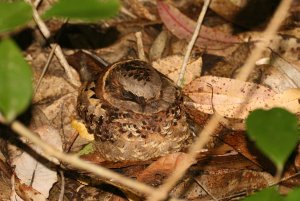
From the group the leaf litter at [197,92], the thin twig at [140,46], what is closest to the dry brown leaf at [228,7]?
the leaf litter at [197,92]

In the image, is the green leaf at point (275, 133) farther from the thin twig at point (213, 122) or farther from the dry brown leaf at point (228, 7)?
the dry brown leaf at point (228, 7)

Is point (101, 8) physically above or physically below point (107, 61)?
above

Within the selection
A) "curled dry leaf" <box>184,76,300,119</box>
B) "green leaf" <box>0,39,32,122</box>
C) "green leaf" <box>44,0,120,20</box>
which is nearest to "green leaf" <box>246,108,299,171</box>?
"green leaf" <box>44,0,120,20</box>

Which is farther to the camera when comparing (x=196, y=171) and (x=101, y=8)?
(x=196, y=171)

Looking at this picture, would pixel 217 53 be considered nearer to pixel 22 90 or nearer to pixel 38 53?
pixel 38 53

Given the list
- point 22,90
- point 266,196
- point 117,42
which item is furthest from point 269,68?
point 22,90

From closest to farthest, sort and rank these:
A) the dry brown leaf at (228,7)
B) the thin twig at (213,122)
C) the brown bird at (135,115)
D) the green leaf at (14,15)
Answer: the thin twig at (213,122) → the green leaf at (14,15) → the brown bird at (135,115) → the dry brown leaf at (228,7)

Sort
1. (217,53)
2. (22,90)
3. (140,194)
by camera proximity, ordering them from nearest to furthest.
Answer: (22,90), (140,194), (217,53)

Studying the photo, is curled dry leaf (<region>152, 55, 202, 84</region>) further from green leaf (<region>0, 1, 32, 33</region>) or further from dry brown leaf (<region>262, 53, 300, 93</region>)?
green leaf (<region>0, 1, 32, 33</region>)
